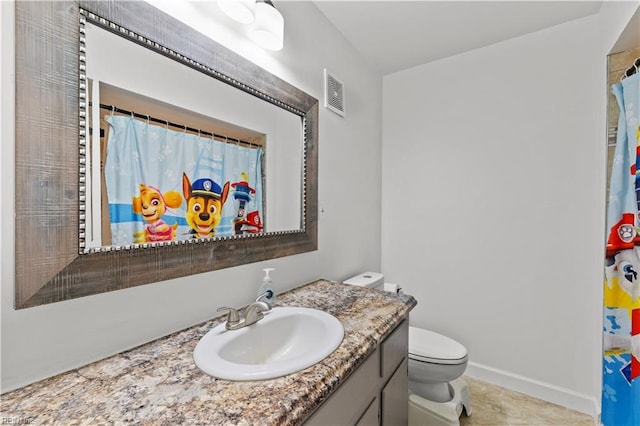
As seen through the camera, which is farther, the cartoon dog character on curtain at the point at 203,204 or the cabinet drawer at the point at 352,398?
the cartoon dog character on curtain at the point at 203,204

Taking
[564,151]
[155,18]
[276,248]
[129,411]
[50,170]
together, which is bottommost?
[129,411]

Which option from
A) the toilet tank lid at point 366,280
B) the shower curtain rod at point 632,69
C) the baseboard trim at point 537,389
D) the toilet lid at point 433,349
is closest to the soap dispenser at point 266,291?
the toilet tank lid at point 366,280

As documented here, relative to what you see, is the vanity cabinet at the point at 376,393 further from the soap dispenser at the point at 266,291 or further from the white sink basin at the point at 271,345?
the soap dispenser at the point at 266,291

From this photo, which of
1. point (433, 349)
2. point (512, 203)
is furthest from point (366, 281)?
point (512, 203)

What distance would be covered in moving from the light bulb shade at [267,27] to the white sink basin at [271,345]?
112 cm

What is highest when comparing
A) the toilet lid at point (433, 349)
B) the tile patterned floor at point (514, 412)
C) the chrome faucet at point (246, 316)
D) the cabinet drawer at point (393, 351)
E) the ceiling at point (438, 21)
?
the ceiling at point (438, 21)

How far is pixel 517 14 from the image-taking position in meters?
1.69

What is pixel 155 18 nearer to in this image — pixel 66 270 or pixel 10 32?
pixel 10 32

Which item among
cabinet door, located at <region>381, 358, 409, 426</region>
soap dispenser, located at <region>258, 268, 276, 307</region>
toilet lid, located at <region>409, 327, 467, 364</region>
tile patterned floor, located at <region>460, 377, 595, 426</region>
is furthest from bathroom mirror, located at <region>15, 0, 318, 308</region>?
tile patterned floor, located at <region>460, 377, 595, 426</region>

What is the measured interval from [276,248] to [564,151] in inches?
73.9

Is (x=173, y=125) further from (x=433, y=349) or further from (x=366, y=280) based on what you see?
(x=433, y=349)

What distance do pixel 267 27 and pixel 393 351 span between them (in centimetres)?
140

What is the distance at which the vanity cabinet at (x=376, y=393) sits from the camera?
774mm

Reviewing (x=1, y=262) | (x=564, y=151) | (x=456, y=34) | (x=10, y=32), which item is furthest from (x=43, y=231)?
(x=564, y=151)
